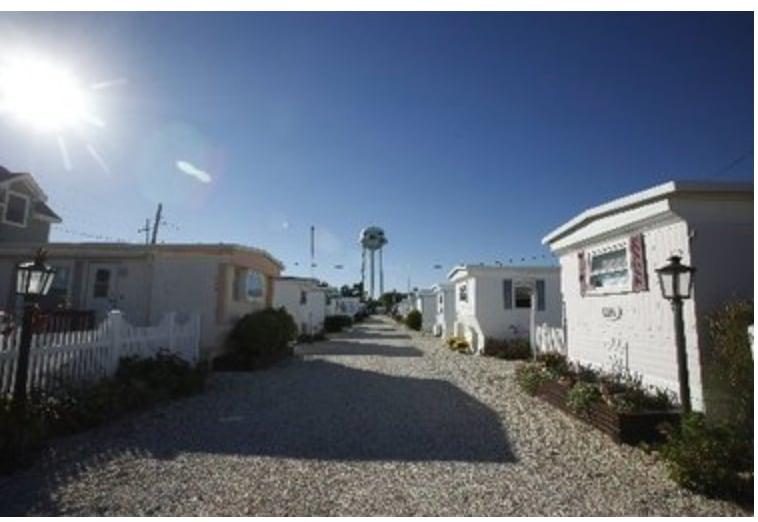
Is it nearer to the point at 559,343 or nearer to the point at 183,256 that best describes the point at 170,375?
Result: the point at 183,256

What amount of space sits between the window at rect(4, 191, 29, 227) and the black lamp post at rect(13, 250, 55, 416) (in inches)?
605

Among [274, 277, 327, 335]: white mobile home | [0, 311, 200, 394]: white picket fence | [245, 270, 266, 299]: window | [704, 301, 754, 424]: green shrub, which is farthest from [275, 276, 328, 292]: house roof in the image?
[704, 301, 754, 424]: green shrub

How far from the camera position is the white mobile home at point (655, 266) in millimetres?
7492

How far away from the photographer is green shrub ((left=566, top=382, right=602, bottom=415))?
25.8 feet

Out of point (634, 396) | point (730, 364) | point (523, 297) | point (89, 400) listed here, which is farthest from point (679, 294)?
point (523, 297)

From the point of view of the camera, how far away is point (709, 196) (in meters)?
7.62

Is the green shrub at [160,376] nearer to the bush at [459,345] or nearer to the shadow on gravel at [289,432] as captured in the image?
the shadow on gravel at [289,432]

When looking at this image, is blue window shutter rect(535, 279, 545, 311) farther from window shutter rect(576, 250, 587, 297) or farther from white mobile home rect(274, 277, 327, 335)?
white mobile home rect(274, 277, 327, 335)

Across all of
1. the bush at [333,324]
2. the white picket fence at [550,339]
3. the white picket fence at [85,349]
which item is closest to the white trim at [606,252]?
the white picket fence at [550,339]

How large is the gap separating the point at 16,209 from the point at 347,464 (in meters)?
19.2

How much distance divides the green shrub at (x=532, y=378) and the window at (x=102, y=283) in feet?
38.9

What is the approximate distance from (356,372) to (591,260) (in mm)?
6417

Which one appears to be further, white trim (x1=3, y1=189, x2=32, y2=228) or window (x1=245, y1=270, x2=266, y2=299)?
white trim (x1=3, y1=189, x2=32, y2=228)

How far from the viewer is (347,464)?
5.98m
